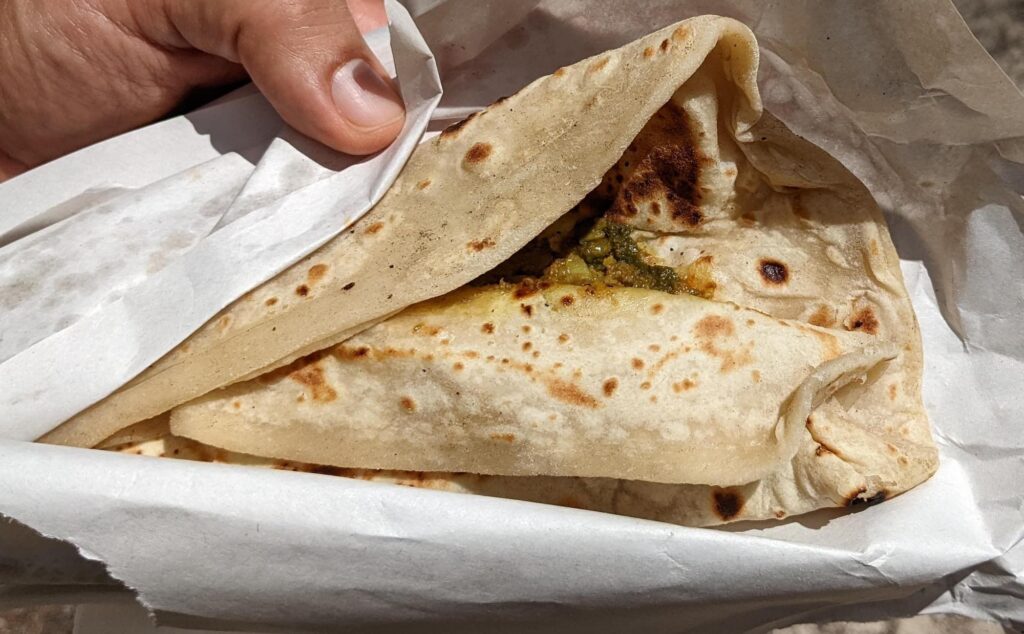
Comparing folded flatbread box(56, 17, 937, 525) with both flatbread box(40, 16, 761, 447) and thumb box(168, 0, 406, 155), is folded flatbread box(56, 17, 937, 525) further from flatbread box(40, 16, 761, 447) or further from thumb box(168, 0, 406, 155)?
thumb box(168, 0, 406, 155)

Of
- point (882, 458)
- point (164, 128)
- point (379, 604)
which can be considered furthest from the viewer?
point (164, 128)

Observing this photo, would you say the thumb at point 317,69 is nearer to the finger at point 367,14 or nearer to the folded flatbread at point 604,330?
the folded flatbread at point 604,330

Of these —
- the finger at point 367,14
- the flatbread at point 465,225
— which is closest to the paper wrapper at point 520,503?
the flatbread at point 465,225

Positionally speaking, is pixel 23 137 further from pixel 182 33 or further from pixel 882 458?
pixel 882 458

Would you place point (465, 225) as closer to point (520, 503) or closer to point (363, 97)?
point (363, 97)

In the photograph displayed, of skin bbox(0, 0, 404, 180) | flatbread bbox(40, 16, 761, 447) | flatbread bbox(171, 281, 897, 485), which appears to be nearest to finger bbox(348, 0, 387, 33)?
skin bbox(0, 0, 404, 180)

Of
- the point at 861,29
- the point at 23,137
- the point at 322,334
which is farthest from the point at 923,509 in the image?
the point at 23,137
